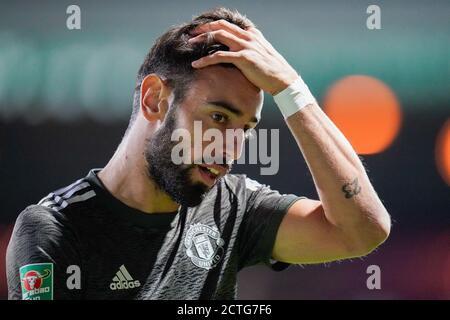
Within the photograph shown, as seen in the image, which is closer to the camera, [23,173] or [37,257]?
[37,257]

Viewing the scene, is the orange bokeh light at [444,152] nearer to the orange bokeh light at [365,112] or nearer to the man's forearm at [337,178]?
the orange bokeh light at [365,112]

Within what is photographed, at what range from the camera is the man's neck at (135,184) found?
8.09 ft

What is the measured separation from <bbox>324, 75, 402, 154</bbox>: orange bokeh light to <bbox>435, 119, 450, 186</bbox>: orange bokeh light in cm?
25

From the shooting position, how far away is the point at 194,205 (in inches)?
97.3

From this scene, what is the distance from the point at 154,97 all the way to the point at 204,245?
668mm

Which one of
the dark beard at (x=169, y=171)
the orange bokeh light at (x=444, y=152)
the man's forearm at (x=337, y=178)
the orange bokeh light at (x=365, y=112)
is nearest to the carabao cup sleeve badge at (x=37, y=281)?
the dark beard at (x=169, y=171)

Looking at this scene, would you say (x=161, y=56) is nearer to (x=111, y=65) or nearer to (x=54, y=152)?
(x=111, y=65)

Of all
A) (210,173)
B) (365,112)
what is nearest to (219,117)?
(210,173)

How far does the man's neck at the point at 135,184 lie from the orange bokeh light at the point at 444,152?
5.21 ft

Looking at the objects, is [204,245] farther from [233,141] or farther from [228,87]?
[228,87]

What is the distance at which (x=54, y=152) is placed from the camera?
3.08 metres

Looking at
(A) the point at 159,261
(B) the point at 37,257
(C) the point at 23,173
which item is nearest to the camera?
(B) the point at 37,257

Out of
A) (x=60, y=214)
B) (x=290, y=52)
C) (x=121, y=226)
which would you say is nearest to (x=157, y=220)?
(x=121, y=226)

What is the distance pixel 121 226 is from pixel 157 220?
152 mm
